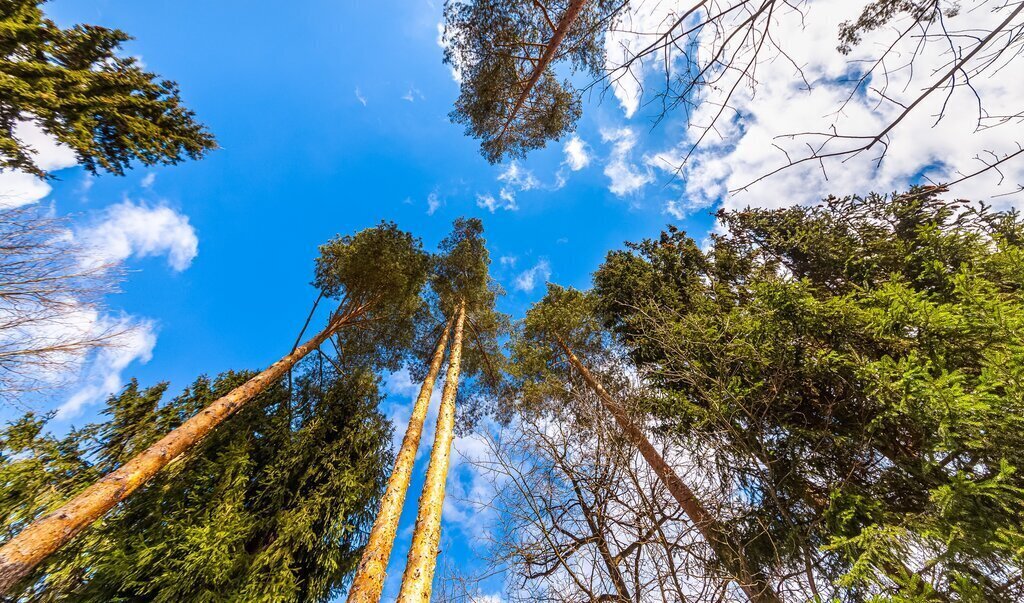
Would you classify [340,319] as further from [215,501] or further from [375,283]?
[215,501]

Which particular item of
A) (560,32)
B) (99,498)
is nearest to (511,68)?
(560,32)

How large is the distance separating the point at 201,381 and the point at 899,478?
10767 millimetres

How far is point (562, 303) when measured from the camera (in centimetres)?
980

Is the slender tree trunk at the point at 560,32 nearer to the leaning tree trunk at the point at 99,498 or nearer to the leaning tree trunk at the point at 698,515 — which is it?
the leaning tree trunk at the point at 698,515

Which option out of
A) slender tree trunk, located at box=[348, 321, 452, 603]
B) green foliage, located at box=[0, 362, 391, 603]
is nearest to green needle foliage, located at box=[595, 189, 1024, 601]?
slender tree trunk, located at box=[348, 321, 452, 603]

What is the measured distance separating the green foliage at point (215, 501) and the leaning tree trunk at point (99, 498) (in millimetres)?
607

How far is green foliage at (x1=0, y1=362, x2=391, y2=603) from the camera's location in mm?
3594

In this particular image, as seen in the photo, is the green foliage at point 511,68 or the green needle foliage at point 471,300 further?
the green needle foliage at point 471,300

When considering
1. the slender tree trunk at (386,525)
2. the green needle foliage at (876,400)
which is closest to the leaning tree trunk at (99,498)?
the slender tree trunk at (386,525)

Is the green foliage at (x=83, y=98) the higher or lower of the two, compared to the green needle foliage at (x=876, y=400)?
higher

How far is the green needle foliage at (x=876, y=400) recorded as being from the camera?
257cm

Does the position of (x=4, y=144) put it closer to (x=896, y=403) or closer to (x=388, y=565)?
(x=388, y=565)

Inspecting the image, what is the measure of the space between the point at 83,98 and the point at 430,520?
27.3ft

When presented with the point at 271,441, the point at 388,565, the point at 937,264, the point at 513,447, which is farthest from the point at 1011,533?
the point at 271,441
